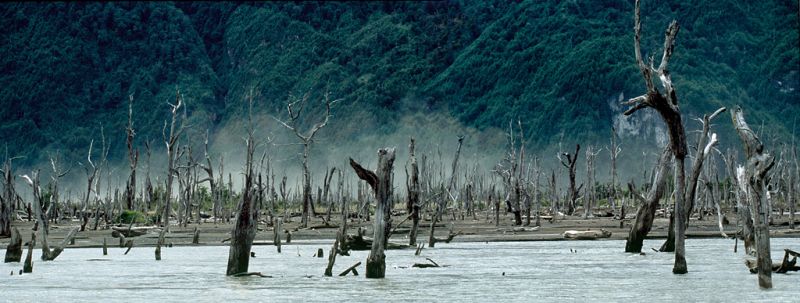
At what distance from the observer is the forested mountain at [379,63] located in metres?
128

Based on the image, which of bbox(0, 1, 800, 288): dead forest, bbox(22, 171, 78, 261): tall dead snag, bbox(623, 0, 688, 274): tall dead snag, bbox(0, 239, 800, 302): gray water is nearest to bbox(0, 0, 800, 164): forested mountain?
bbox(0, 1, 800, 288): dead forest

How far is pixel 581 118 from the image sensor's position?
12269 cm

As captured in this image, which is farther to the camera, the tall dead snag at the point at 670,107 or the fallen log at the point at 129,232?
the fallen log at the point at 129,232

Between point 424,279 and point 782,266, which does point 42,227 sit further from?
point 782,266

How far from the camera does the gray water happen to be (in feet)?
65.7

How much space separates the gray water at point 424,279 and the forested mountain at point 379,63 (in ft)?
293

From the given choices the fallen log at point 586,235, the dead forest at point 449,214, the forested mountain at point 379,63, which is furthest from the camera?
the forested mountain at point 379,63

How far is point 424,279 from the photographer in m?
23.6

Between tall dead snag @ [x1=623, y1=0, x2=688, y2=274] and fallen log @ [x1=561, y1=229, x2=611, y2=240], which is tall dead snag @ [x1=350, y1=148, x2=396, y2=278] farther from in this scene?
fallen log @ [x1=561, y1=229, x2=611, y2=240]

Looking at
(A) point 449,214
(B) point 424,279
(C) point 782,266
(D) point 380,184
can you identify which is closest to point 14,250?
(B) point 424,279

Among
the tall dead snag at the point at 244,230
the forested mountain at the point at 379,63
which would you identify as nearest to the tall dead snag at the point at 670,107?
the tall dead snag at the point at 244,230

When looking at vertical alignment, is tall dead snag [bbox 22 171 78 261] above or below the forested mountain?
below

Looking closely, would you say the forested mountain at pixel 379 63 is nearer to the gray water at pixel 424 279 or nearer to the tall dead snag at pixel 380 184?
the gray water at pixel 424 279

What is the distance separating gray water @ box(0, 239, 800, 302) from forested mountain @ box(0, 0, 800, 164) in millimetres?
89333
